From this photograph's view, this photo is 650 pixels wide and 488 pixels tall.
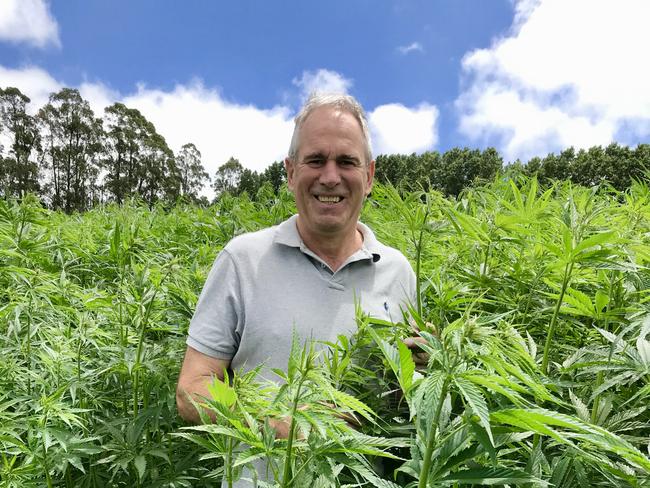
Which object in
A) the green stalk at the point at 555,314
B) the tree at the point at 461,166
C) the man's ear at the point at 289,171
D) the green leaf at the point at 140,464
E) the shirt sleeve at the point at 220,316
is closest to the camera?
the green stalk at the point at 555,314

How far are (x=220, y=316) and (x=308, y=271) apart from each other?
38 centimetres

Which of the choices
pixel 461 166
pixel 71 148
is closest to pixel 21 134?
pixel 71 148

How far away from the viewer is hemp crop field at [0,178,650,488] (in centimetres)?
74

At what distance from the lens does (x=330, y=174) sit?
182cm

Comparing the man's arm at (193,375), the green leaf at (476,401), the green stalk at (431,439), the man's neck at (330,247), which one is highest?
the man's neck at (330,247)

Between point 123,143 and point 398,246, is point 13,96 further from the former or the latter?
point 398,246

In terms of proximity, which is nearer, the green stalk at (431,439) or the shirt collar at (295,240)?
the green stalk at (431,439)

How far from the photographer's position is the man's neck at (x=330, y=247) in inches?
75.0

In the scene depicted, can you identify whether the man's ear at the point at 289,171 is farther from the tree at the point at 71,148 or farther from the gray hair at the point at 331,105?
the tree at the point at 71,148

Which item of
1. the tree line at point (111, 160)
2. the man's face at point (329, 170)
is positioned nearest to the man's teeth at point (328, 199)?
the man's face at point (329, 170)

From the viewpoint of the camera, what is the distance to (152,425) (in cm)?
162

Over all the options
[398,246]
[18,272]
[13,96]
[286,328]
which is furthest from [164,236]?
[13,96]

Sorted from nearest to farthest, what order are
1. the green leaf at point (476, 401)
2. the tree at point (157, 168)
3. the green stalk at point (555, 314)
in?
the green leaf at point (476, 401) < the green stalk at point (555, 314) < the tree at point (157, 168)

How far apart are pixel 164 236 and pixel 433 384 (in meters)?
3.63
